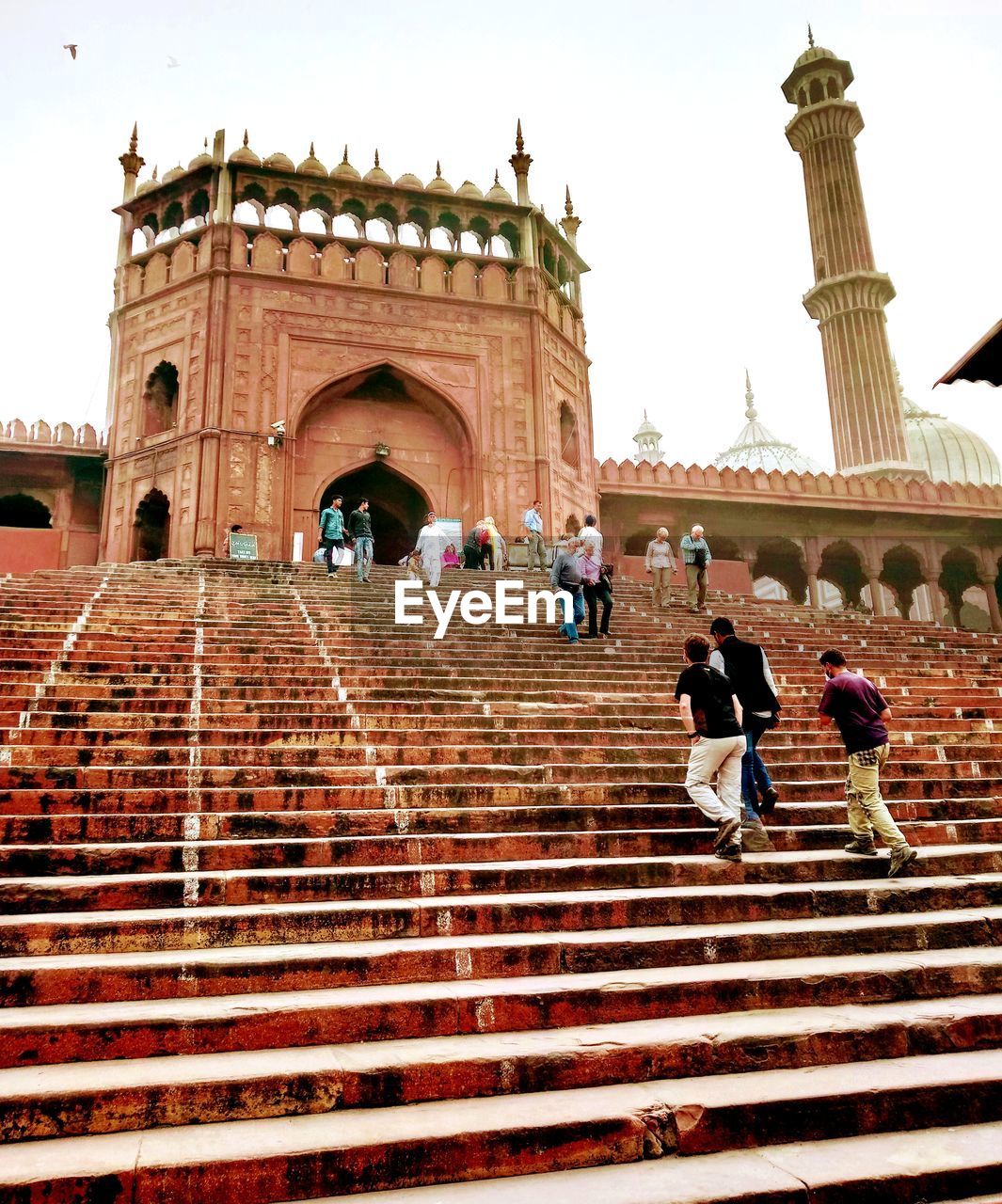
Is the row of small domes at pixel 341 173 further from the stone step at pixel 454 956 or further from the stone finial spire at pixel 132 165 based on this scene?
the stone step at pixel 454 956

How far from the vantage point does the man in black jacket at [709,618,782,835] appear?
16.6ft

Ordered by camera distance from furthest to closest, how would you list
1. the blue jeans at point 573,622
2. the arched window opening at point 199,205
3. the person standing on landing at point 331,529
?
the arched window opening at point 199,205, the person standing on landing at point 331,529, the blue jeans at point 573,622

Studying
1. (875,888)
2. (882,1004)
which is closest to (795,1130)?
(882,1004)

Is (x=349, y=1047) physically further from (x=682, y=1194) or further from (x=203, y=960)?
(x=682, y=1194)

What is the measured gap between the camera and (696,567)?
12.0m

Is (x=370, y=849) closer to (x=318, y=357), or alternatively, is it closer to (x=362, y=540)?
(x=362, y=540)

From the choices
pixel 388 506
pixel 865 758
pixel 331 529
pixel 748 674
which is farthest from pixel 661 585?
pixel 388 506

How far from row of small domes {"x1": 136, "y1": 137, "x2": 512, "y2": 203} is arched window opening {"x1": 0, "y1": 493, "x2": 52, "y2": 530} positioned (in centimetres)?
731

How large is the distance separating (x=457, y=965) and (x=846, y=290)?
28.0 metres

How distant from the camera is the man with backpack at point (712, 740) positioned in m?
4.68

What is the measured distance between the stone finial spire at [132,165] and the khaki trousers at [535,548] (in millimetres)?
12691

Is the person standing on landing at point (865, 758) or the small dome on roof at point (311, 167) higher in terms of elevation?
the small dome on roof at point (311, 167)

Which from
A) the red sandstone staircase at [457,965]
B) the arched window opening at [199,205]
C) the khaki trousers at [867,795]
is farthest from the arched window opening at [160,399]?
the khaki trousers at [867,795]

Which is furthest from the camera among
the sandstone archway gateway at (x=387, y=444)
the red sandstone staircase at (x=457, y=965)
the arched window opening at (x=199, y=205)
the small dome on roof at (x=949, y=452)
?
the small dome on roof at (x=949, y=452)
